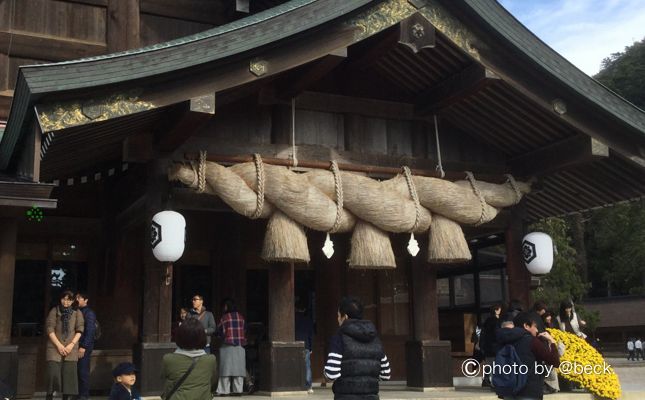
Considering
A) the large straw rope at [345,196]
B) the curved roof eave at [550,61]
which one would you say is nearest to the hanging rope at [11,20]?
the large straw rope at [345,196]

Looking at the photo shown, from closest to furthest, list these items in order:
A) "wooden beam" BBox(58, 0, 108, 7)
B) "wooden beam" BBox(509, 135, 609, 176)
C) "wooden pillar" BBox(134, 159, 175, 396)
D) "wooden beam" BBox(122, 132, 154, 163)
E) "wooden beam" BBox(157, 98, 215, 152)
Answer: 1. "wooden beam" BBox(157, 98, 215, 152)
2. "wooden pillar" BBox(134, 159, 175, 396)
3. "wooden beam" BBox(122, 132, 154, 163)
4. "wooden beam" BBox(509, 135, 609, 176)
5. "wooden beam" BBox(58, 0, 108, 7)

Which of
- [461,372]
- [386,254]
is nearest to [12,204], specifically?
[386,254]

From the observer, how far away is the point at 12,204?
708 cm

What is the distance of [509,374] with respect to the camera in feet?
19.7

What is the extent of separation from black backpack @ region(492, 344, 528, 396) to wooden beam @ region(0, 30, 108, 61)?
784 cm

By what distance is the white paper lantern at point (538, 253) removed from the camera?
10.2 meters

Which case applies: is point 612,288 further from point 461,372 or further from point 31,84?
point 31,84

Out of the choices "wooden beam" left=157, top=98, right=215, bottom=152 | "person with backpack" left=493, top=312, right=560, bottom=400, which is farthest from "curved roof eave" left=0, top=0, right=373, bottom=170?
"person with backpack" left=493, top=312, right=560, bottom=400

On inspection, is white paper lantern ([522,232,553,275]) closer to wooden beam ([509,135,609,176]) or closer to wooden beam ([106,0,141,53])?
wooden beam ([509,135,609,176])

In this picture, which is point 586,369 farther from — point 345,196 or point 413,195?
point 345,196

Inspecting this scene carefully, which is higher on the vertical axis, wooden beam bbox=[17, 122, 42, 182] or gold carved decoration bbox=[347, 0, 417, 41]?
gold carved decoration bbox=[347, 0, 417, 41]

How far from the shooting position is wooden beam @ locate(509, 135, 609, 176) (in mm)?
9305

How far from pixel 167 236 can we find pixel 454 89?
4.22 meters

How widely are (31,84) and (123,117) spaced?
3.41ft
